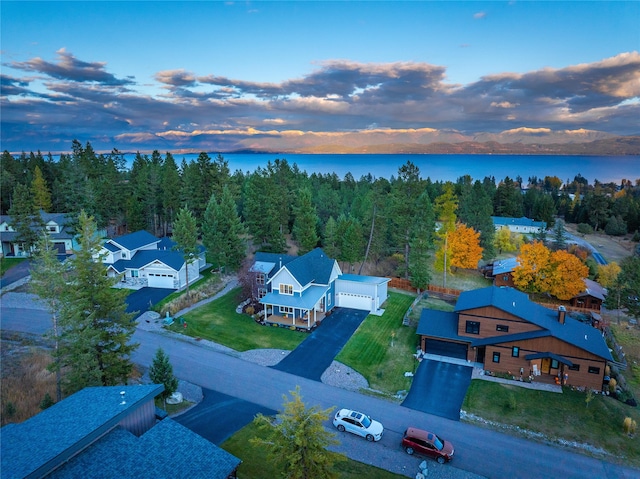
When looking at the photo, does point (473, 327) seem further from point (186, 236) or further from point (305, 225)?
point (186, 236)

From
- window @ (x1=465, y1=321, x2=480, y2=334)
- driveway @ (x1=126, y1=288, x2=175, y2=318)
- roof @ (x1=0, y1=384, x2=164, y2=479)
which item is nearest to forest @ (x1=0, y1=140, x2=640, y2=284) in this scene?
driveway @ (x1=126, y1=288, x2=175, y2=318)

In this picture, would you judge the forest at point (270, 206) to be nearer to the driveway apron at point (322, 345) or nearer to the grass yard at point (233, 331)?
the driveway apron at point (322, 345)

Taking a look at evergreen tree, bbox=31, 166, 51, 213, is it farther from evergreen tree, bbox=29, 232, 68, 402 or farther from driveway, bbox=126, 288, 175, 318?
evergreen tree, bbox=29, 232, 68, 402

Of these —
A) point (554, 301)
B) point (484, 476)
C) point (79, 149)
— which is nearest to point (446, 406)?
point (484, 476)

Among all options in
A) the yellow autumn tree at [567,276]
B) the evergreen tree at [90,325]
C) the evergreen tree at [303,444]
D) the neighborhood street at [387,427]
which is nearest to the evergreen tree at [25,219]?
the neighborhood street at [387,427]

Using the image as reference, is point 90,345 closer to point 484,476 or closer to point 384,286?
point 484,476
